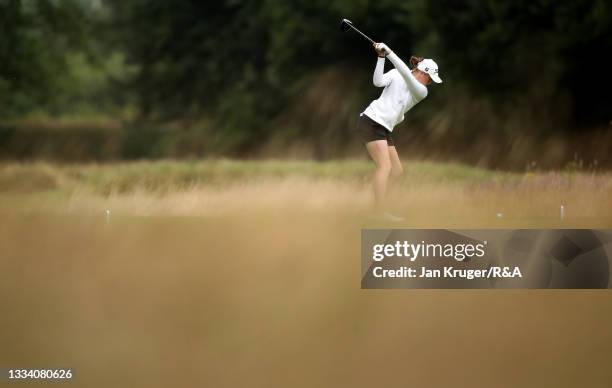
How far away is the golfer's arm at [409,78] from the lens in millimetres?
7978

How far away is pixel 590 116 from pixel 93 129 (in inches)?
776

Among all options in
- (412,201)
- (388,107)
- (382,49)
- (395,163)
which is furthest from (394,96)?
(412,201)

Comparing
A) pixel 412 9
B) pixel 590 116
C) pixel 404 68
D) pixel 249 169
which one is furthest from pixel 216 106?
pixel 404 68

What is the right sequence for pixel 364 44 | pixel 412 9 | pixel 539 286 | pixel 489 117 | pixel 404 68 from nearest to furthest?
pixel 539 286 → pixel 404 68 → pixel 489 117 → pixel 412 9 → pixel 364 44

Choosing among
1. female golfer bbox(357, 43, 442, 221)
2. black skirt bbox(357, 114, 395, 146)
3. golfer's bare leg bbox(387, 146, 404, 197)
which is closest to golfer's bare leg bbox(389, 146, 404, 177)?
golfer's bare leg bbox(387, 146, 404, 197)

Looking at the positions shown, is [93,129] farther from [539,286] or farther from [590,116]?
[539,286]

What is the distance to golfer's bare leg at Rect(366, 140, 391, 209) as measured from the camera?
830cm

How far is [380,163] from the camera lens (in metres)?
8.35

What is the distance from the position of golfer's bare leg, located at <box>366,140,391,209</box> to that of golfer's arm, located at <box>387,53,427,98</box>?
1.56 ft

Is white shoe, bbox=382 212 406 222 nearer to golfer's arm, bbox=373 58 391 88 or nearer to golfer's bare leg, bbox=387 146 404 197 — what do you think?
golfer's bare leg, bbox=387 146 404 197

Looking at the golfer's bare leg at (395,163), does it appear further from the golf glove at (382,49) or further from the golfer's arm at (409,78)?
the golf glove at (382,49)

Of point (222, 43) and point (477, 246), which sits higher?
point (222, 43)

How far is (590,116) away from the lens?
67.7 ft

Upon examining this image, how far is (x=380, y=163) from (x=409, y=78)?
74cm
